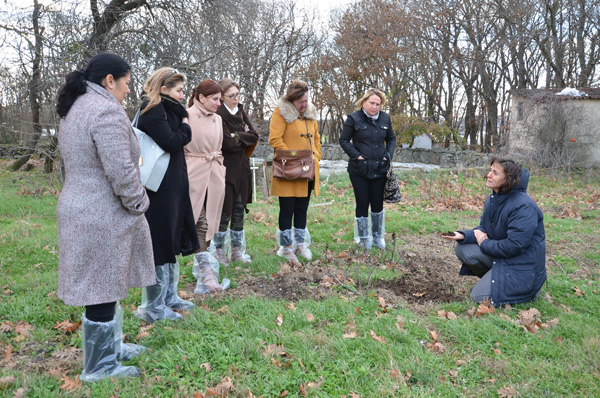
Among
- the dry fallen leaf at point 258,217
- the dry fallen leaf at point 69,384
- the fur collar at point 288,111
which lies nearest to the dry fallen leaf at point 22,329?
→ the dry fallen leaf at point 69,384

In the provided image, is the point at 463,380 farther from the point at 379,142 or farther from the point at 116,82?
the point at 379,142

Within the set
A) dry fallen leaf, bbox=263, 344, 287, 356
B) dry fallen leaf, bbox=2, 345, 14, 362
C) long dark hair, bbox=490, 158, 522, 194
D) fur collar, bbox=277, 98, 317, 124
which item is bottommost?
dry fallen leaf, bbox=2, 345, 14, 362

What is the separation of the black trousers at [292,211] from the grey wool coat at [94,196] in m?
2.94

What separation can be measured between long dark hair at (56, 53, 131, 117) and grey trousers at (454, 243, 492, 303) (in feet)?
11.2

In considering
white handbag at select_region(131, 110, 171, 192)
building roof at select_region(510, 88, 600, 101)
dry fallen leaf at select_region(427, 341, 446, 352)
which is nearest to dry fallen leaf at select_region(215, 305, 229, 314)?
white handbag at select_region(131, 110, 171, 192)

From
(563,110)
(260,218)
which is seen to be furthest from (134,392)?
(563,110)

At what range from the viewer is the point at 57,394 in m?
2.95

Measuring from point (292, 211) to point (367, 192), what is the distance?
1081 millimetres

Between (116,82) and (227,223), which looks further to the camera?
(227,223)

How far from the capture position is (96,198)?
2887 millimetres

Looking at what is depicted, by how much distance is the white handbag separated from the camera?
370 centimetres

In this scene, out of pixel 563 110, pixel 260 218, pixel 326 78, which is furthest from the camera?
pixel 326 78

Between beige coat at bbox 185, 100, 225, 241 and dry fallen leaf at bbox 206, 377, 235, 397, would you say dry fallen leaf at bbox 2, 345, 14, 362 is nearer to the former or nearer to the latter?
dry fallen leaf at bbox 206, 377, 235, 397

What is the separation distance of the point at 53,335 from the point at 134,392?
140 cm
